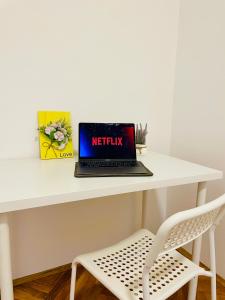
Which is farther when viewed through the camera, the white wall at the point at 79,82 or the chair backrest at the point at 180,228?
the white wall at the point at 79,82

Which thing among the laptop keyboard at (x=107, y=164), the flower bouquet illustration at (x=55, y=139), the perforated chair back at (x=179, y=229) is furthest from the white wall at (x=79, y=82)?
the perforated chair back at (x=179, y=229)

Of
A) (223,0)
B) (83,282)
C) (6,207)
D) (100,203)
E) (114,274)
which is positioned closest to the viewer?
(6,207)

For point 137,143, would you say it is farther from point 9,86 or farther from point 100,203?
point 9,86

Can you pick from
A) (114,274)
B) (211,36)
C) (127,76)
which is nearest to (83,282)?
(114,274)

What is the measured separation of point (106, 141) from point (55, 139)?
0.87ft

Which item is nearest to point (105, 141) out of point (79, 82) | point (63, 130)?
point (63, 130)

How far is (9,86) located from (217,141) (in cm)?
111

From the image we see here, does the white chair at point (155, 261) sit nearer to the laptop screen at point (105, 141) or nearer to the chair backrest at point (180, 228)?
the chair backrest at point (180, 228)

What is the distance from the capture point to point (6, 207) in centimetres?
66

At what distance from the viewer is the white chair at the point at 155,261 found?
606 millimetres

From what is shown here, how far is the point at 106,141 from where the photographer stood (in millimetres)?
1158

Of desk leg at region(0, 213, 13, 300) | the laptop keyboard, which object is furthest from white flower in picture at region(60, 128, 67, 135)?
desk leg at region(0, 213, 13, 300)

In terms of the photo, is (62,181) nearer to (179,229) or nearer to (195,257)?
(179,229)

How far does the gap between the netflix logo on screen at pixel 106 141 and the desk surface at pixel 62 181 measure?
0.49 feet
